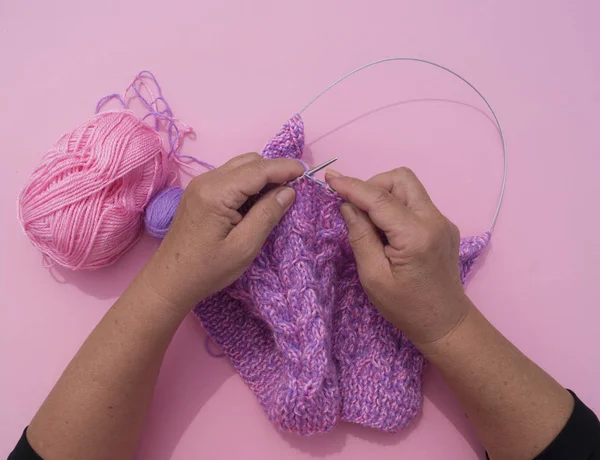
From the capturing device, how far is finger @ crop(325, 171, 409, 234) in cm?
81

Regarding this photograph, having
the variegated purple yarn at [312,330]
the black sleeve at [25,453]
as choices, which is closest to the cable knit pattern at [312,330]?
the variegated purple yarn at [312,330]

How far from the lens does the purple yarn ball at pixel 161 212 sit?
958 mm

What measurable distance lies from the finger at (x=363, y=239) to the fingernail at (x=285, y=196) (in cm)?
10

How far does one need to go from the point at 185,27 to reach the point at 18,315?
80 centimetres

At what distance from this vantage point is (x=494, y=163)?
1106 mm

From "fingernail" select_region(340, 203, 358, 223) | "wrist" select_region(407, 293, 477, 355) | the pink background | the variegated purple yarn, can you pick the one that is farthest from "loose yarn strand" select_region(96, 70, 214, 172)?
"wrist" select_region(407, 293, 477, 355)

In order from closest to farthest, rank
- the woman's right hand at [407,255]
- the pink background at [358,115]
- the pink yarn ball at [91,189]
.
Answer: the woman's right hand at [407,255], the pink yarn ball at [91,189], the pink background at [358,115]

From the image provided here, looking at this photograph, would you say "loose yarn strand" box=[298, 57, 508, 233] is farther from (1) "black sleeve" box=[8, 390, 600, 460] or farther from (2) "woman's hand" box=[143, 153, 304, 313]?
(1) "black sleeve" box=[8, 390, 600, 460]

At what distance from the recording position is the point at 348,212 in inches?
34.2

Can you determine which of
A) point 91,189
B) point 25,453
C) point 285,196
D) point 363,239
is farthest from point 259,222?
point 25,453

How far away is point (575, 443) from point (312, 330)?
514 mm

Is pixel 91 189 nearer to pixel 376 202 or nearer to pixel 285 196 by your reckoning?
pixel 285 196

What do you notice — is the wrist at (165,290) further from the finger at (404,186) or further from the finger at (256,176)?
the finger at (404,186)

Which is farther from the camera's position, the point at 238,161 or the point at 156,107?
the point at 156,107
